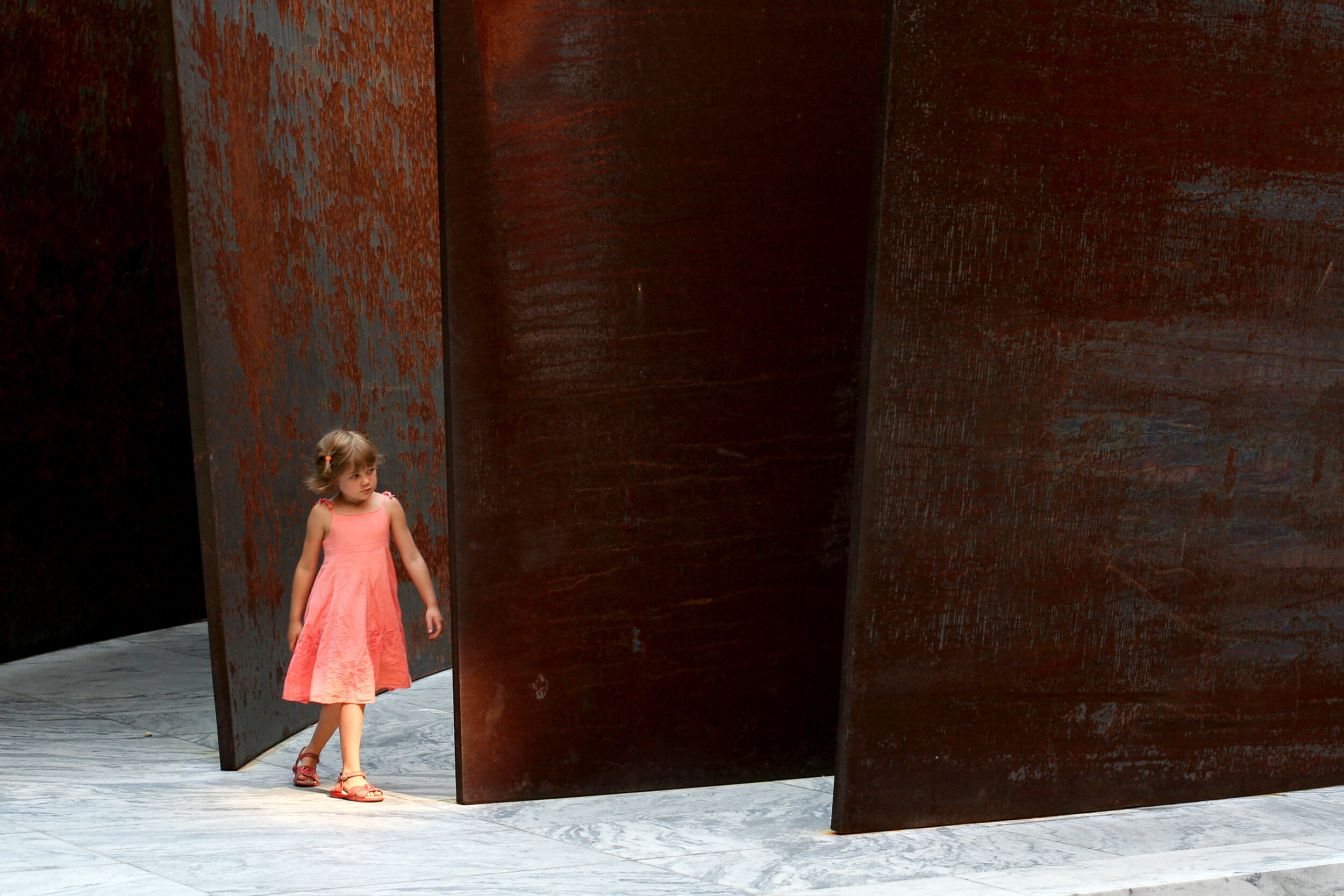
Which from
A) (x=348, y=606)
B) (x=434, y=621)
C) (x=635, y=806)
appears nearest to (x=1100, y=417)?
(x=635, y=806)

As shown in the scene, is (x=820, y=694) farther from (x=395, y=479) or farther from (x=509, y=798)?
(x=395, y=479)

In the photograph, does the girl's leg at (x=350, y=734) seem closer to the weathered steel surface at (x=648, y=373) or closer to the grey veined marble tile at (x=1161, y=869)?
the weathered steel surface at (x=648, y=373)

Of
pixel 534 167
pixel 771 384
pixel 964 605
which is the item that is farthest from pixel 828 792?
pixel 534 167

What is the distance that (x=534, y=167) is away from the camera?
17.6 ft

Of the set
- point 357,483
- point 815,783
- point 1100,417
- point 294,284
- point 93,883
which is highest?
point 294,284

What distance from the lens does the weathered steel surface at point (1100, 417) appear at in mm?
Answer: 4844

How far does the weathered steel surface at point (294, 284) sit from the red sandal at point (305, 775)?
0.44 metres

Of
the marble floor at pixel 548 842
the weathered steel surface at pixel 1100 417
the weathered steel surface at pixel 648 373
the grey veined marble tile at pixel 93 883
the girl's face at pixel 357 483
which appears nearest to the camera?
the grey veined marble tile at pixel 93 883

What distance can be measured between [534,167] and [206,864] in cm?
274

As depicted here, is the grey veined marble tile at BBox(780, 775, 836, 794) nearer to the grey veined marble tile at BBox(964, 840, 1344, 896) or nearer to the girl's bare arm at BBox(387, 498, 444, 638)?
the grey veined marble tile at BBox(964, 840, 1344, 896)

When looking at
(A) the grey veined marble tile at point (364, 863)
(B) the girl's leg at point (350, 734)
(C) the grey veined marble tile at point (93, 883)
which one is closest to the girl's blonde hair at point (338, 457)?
(B) the girl's leg at point (350, 734)

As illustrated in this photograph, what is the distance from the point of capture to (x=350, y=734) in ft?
17.9

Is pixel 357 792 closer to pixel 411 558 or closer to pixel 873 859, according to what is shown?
pixel 411 558

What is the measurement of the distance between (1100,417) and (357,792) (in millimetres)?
3138
